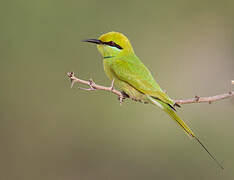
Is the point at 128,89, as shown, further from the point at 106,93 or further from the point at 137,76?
the point at 106,93

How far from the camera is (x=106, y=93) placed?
4.35 m

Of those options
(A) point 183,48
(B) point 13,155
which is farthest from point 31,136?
(A) point 183,48

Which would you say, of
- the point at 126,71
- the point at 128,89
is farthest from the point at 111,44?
the point at 128,89

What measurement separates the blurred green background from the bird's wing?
1.26m

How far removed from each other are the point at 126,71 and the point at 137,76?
8 centimetres

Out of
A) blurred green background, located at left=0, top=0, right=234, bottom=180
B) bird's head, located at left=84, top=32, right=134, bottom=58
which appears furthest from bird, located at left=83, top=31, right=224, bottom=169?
blurred green background, located at left=0, top=0, right=234, bottom=180

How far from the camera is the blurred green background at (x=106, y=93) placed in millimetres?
3740

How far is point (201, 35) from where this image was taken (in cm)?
473

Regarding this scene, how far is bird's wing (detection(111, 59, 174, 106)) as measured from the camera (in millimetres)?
2432

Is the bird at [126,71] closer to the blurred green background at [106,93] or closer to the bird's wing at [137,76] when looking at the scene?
the bird's wing at [137,76]

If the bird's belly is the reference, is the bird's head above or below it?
above

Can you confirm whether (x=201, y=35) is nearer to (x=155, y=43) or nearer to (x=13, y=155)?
(x=155, y=43)

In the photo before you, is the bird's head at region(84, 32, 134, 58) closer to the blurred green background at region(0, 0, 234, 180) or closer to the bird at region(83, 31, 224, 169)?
the bird at region(83, 31, 224, 169)

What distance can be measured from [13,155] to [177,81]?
1.67m
